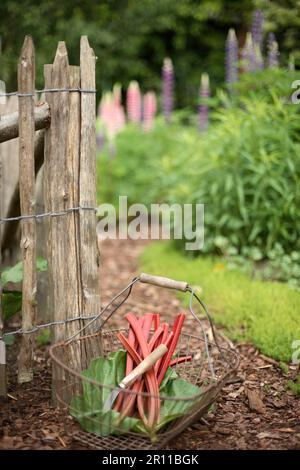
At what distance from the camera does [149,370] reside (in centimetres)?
280

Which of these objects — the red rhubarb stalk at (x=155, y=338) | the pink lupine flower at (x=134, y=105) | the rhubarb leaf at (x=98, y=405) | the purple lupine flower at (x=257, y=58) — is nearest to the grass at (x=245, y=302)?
the red rhubarb stalk at (x=155, y=338)

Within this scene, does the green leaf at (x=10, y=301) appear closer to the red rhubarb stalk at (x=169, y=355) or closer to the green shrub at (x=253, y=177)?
the red rhubarb stalk at (x=169, y=355)

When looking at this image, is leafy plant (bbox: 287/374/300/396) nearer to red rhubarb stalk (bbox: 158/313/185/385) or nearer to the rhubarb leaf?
red rhubarb stalk (bbox: 158/313/185/385)

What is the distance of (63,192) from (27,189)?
187 millimetres

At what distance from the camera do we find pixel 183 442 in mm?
2791

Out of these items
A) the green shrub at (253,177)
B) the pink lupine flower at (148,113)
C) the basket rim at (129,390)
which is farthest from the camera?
the pink lupine flower at (148,113)

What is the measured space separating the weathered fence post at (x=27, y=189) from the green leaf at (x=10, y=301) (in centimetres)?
35

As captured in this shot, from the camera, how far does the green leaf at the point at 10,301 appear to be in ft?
10.8

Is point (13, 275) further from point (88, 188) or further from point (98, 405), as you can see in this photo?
point (98, 405)

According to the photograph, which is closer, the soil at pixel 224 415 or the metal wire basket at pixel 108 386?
the metal wire basket at pixel 108 386

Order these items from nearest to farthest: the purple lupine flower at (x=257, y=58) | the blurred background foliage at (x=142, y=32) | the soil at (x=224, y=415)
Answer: the soil at (x=224, y=415), the purple lupine flower at (x=257, y=58), the blurred background foliage at (x=142, y=32)

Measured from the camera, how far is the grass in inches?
153

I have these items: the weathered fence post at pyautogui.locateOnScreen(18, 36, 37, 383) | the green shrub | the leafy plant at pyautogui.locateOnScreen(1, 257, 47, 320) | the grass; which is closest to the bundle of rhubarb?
the weathered fence post at pyautogui.locateOnScreen(18, 36, 37, 383)
